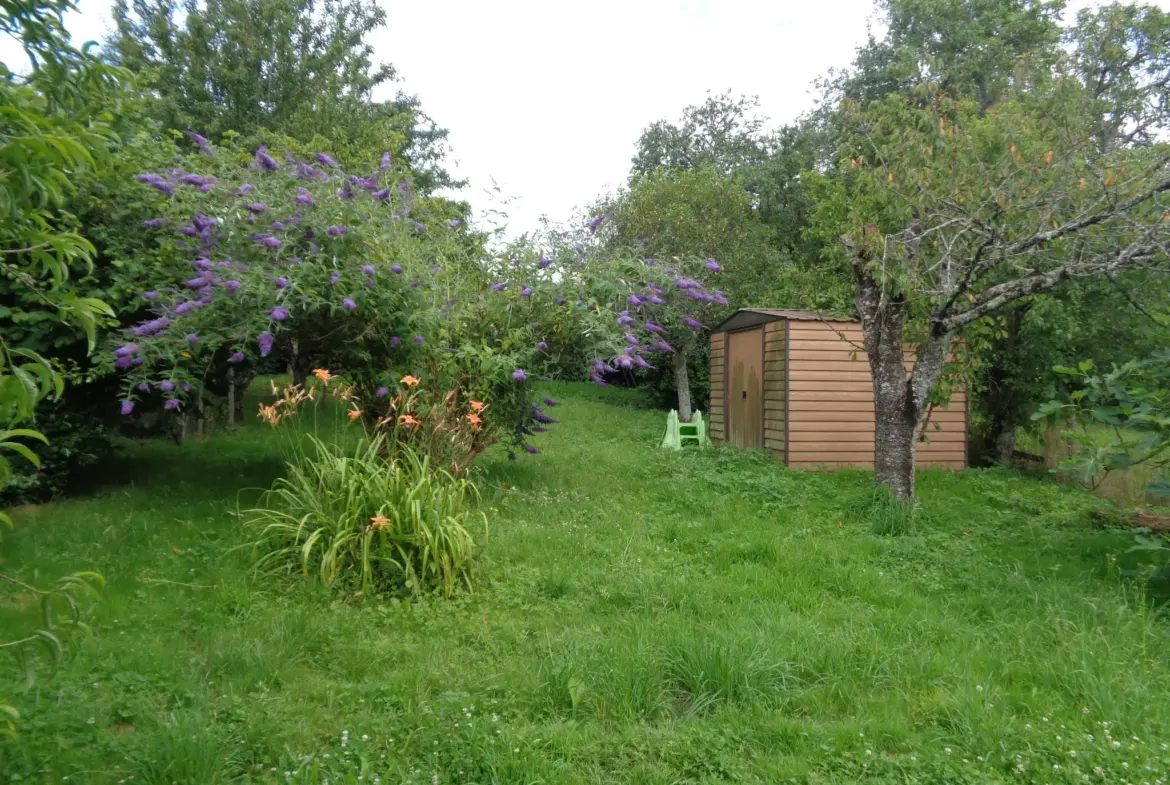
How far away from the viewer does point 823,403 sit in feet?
33.9

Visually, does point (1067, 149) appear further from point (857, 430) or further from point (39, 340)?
point (39, 340)

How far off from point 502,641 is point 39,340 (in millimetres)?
4555

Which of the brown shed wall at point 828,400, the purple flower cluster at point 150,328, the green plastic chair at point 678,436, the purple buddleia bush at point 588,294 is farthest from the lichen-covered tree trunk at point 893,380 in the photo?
the purple flower cluster at point 150,328

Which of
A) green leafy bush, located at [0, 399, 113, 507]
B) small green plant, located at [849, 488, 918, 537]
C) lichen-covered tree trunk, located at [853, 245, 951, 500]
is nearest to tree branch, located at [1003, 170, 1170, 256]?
lichen-covered tree trunk, located at [853, 245, 951, 500]

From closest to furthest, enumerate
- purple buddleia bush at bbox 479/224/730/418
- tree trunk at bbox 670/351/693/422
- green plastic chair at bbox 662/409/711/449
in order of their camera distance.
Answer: purple buddleia bush at bbox 479/224/730/418 < green plastic chair at bbox 662/409/711/449 < tree trunk at bbox 670/351/693/422

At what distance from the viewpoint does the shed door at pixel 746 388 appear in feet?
36.7

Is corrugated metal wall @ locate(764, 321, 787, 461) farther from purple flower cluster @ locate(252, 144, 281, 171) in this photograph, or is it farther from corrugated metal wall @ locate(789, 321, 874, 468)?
purple flower cluster @ locate(252, 144, 281, 171)

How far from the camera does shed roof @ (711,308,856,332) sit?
33.9 feet

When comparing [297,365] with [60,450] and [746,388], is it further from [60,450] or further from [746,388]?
[746,388]

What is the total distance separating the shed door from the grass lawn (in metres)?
4.94

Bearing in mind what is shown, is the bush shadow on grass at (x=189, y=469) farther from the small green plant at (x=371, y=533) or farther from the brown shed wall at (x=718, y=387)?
the brown shed wall at (x=718, y=387)

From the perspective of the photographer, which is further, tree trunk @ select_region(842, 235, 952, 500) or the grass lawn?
tree trunk @ select_region(842, 235, 952, 500)

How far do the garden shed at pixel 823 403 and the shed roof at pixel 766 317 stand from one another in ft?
0.06

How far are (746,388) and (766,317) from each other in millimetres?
1248
